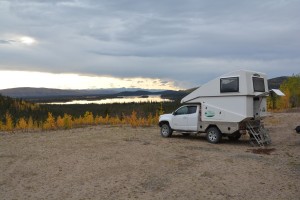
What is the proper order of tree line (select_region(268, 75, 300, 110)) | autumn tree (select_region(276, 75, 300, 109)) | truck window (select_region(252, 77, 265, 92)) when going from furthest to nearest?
1. autumn tree (select_region(276, 75, 300, 109))
2. tree line (select_region(268, 75, 300, 110))
3. truck window (select_region(252, 77, 265, 92))

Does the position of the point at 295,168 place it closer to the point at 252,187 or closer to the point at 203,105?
the point at 252,187

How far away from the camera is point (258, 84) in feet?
60.4

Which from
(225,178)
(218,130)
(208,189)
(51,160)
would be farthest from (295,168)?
(51,160)

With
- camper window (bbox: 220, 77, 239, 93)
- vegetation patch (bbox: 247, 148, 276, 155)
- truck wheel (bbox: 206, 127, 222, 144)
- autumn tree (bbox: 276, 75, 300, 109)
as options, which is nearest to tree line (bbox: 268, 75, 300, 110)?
autumn tree (bbox: 276, 75, 300, 109)

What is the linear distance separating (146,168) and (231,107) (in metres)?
6.65

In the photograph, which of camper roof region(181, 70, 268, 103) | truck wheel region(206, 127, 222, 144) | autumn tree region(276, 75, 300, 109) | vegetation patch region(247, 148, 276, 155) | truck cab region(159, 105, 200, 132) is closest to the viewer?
vegetation patch region(247, 148, 276, 155)

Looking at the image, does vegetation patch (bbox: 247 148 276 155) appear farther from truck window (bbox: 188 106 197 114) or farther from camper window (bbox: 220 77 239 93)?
truck window (bbox: 188 106 197 114)

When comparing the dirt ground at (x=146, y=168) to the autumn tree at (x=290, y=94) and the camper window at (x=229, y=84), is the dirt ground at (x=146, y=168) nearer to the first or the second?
the camper window at (x=229, y=84)

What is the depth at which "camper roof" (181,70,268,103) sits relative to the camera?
17.6 m

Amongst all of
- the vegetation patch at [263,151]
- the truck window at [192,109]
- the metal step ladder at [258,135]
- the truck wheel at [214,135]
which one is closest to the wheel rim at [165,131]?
the truck window at [192,109]

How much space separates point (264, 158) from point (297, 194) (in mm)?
4890

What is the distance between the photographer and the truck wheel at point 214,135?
1870 cm

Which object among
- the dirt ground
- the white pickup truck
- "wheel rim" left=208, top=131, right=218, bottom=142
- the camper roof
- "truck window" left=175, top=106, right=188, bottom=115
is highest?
the camper roof

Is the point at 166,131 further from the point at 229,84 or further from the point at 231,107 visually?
the point at 229,84
